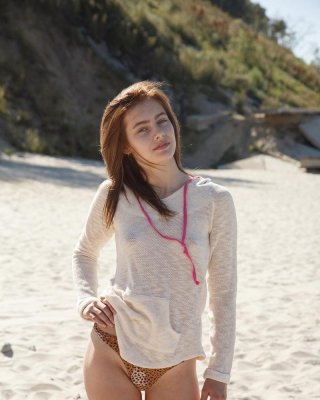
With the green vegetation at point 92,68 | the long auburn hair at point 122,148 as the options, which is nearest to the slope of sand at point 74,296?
the long auburn hair at point 122,148

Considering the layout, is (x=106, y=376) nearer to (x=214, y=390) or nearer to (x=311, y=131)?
(x=214, y=390)

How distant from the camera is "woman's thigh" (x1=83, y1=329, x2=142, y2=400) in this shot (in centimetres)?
196

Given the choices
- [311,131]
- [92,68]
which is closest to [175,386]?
[92,68]

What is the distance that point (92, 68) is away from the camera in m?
22.2

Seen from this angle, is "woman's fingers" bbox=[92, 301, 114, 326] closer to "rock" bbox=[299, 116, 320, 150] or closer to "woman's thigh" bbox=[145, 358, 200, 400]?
"woman's thigh" bbox=[145, 358, 200, 400]

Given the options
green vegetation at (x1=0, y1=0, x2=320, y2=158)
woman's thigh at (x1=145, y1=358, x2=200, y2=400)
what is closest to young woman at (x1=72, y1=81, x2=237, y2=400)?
woman's thigh at (x1=145, y1=358, x2=200, y2=400)

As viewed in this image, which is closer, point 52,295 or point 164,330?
point 164,330

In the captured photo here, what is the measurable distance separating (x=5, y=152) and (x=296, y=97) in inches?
661

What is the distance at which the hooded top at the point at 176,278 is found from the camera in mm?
1959

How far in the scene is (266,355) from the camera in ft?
14.3

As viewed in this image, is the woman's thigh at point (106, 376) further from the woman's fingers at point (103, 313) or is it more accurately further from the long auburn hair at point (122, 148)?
the long auburn hair at point (122, 148)

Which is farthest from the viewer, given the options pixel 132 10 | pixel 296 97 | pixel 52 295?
pixel 296 97

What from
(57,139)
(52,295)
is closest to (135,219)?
(52,295)

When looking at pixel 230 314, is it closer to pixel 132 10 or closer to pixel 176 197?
pixel 176 197
